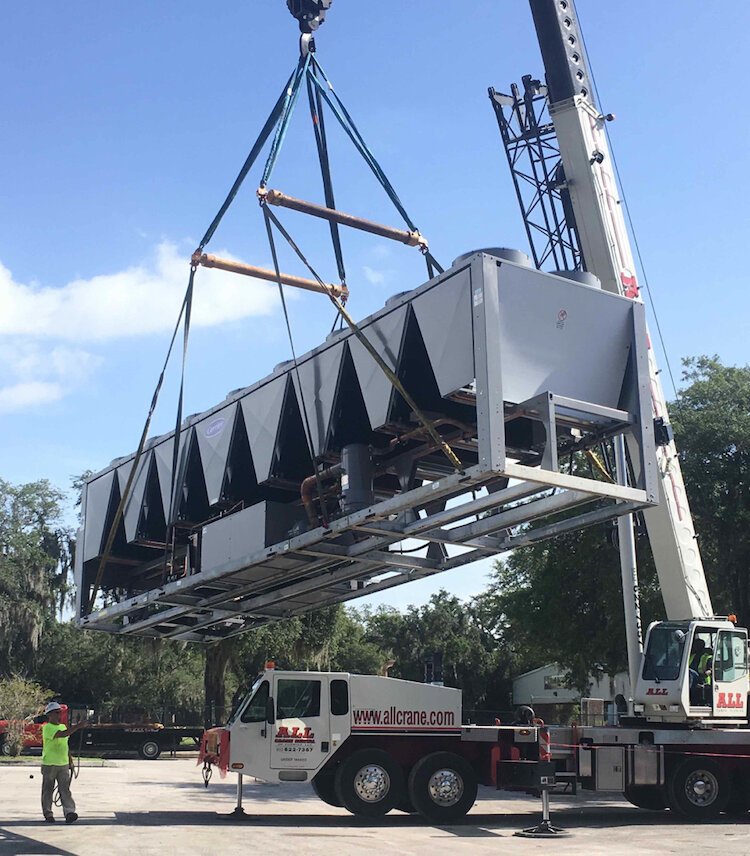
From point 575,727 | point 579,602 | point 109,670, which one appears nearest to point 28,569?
point 109,670

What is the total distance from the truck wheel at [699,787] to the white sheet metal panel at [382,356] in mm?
9102

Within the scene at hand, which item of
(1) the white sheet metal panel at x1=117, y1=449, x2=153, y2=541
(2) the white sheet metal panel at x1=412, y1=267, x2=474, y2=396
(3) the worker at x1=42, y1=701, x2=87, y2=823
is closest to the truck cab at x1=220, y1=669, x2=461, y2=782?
(3) the worker at x1=42, y1=701, x2=87, y2=823

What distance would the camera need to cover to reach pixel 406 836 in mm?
13219

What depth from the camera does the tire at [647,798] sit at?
17.0 m

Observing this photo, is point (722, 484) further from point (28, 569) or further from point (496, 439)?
point (28, 569)

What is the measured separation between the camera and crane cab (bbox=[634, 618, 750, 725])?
16.1 metres

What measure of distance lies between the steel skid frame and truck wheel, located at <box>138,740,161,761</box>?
2393 centimetres

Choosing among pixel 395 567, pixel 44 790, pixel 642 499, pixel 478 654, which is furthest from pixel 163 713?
pixel 642 499

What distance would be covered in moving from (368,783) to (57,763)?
439cm

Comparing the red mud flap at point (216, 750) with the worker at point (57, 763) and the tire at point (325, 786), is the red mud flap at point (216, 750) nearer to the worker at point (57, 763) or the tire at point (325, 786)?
the tire at point (325, 786)

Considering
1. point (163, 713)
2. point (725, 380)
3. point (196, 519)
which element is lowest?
point (196, 519)

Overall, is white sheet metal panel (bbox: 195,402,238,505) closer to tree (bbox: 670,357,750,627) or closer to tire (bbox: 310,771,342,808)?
tire (bbox: 310,771,342,808)

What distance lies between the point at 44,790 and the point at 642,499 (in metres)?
9.22

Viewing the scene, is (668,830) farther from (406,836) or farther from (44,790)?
(44,790)
